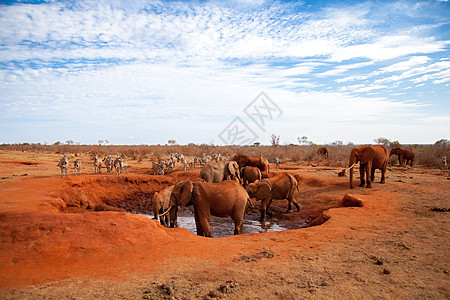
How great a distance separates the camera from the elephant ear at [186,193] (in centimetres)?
827

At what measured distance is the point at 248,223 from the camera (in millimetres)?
11141

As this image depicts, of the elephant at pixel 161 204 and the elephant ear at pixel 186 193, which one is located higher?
the elephant ear at pixel 186 193

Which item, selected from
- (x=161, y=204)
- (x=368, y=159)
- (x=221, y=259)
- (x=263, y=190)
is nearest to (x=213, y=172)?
(x=263, y=190)

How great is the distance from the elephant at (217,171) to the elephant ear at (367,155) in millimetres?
6388

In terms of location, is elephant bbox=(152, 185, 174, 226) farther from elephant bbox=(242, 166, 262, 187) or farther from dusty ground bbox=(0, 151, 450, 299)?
elephant bbox=(242, 166, 262, 187)

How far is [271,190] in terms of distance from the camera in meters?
A: 11.9

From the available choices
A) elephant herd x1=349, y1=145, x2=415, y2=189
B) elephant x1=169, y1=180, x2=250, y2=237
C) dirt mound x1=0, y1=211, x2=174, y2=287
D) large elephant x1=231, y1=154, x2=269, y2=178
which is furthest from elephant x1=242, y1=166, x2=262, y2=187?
dirt mound x1=0, y1=211, x2=174, y2=287

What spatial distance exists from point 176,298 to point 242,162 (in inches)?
560

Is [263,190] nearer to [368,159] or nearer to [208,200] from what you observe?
[208,200]

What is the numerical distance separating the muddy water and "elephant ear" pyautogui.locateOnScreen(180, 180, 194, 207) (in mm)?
1872

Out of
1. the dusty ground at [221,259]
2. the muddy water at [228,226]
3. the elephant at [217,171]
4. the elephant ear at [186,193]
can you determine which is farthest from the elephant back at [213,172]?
the dusty ground at [221,259]

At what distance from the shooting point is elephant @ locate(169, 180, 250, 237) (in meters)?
8.16

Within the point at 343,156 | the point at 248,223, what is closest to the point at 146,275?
the point at 248,223

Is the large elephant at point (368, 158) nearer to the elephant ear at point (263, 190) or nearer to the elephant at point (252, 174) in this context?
the elephant at point (252, 174)
